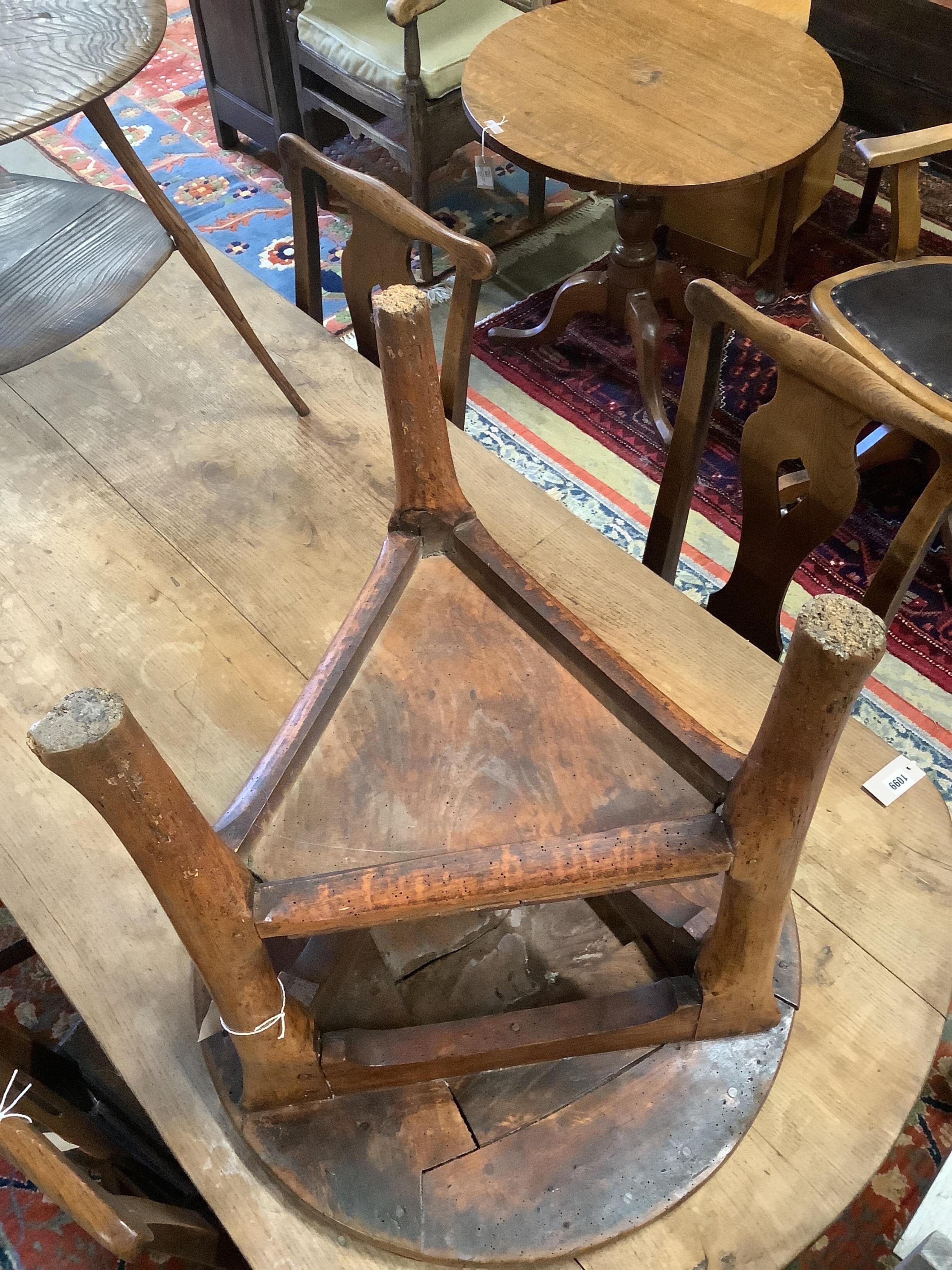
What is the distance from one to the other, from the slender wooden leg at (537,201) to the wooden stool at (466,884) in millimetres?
2214

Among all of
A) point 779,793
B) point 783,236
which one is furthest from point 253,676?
point 783,236

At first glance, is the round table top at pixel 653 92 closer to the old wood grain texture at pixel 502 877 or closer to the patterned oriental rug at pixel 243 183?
the patterned oriental rug at pixel 243 183

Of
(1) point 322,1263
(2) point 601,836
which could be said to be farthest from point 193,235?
(1) point 322,1263

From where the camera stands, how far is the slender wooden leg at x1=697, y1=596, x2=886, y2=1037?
524 mm

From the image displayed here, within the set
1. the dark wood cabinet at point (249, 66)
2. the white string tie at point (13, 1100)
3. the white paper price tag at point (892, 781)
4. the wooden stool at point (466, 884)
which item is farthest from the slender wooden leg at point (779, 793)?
the dark wood cabinet at point (249, 66)

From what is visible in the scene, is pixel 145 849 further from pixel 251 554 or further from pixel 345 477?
pixel 345 477

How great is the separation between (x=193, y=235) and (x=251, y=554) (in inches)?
18.5

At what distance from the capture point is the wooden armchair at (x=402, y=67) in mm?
2408

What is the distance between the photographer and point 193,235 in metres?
1.35

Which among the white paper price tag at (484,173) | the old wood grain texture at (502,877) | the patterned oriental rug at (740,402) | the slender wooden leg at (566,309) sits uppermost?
the old wood grain texture at (502,877)

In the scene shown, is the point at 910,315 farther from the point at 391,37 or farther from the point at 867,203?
the point at 391,37

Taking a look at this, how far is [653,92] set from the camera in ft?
6.51

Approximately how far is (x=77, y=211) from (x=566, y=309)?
1.33m

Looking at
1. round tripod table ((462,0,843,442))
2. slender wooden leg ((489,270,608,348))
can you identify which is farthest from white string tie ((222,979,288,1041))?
slender wooden leg ((489,270,608,348))
